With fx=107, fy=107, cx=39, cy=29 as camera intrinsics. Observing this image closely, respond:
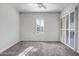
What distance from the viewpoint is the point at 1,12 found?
13.3 feet

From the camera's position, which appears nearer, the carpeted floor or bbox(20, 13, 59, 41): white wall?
the carpeted floor

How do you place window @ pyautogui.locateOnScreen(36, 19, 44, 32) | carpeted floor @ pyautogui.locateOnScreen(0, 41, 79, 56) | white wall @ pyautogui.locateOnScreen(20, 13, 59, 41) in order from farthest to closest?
white wall @ pyautogui.locateOnScreen(20, 13, 59, 41) → window @ pyautogui.locateOnScreen(36, 19, 44, 32) → carpeted floor @ pyautogui.locateOnScreen(0, 41, 79, 56)

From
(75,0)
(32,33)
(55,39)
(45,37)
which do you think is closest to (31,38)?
(32,33)

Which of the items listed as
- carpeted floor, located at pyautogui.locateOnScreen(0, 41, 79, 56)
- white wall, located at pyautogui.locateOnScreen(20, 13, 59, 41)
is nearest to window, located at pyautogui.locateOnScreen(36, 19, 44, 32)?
white wall, located at pyautogui.locateOnScreen(20, 13, 59, 41)

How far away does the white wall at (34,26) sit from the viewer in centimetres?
671

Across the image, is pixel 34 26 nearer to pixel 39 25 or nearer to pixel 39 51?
pixel 39 25

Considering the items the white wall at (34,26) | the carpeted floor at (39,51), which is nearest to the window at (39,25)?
the white wall at (34,26)

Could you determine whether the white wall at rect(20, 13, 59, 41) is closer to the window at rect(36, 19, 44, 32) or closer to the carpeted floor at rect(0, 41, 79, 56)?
the window at rect(36, 19, 44, 32)

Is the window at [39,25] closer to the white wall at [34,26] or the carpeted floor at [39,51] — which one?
the white wall at [34,26]

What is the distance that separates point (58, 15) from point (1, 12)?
391 centimetres

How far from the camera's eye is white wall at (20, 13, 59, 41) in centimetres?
671

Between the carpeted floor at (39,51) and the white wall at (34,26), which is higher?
the white wall at (34,26)

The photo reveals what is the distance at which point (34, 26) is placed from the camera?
676 cm

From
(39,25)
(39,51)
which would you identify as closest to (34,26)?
(39,25)
